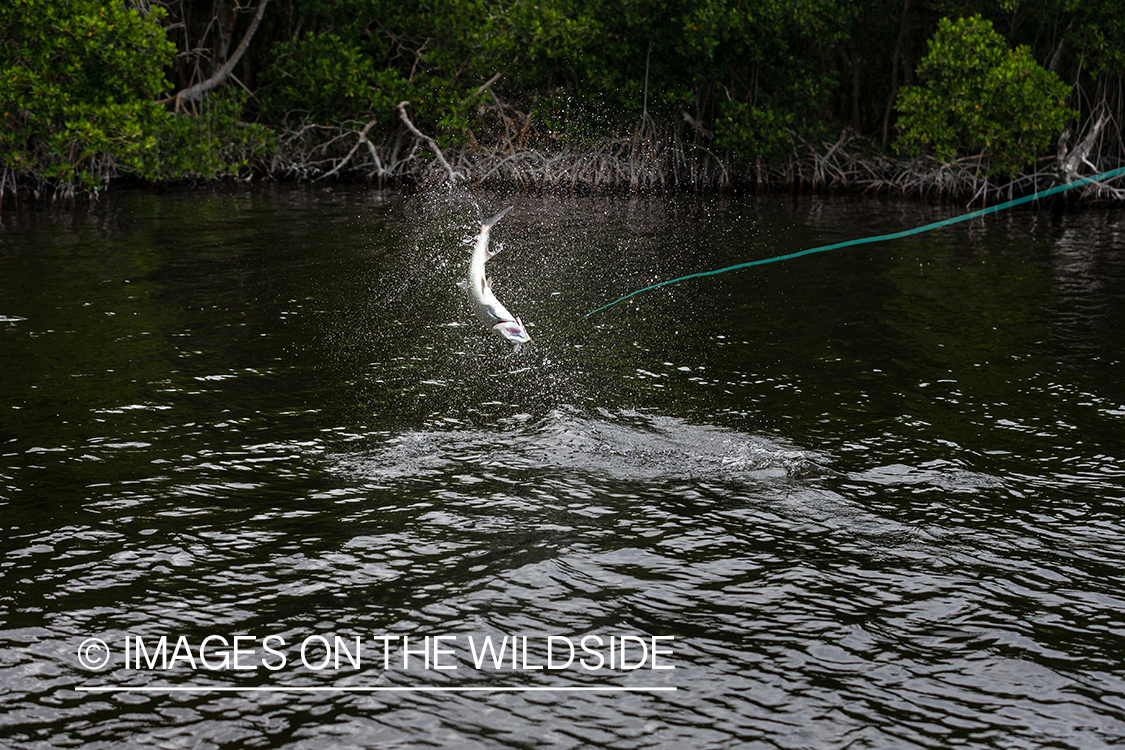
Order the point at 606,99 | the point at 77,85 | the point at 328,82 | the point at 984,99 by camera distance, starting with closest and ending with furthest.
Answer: the point at 77,85 → the point at 984,99 → the point at 606,99 → the point at 328,82

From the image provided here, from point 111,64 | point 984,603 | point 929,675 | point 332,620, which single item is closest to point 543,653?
point 332,620

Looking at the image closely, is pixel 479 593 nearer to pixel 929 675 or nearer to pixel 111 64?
pixel 929 675

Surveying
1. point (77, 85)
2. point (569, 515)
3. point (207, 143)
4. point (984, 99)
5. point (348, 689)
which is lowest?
point (348, 689)

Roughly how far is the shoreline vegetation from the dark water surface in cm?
1061

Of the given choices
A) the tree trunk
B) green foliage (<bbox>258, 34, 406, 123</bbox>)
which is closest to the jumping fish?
the tree trunk

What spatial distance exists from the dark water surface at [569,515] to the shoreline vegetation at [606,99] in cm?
1061

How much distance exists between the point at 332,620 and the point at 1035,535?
4377mm

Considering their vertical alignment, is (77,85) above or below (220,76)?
below

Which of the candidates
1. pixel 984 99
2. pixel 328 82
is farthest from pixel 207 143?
pixel 984 99

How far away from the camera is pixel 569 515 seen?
791 centimetres

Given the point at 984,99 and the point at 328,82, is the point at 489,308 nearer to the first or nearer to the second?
the point at 984,99

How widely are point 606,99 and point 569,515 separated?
2285 cm

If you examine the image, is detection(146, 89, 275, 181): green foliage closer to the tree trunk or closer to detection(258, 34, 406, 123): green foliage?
the tree trunk

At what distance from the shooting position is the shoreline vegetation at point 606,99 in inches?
981
